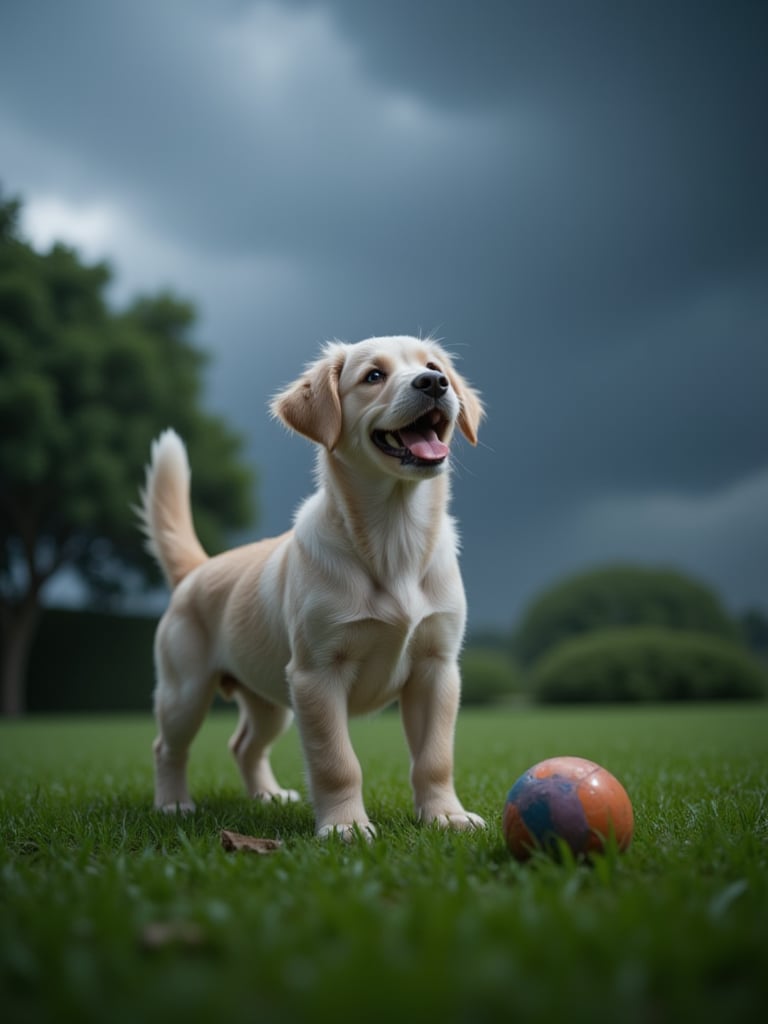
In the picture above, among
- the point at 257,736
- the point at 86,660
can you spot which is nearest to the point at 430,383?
the point at 257,736

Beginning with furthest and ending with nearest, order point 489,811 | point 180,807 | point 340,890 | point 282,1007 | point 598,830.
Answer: point 180,807 → point 489,811 → point 598,830 → point 340,890 → point 282,1007

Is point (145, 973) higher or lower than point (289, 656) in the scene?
lower

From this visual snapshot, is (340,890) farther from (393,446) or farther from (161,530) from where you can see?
(161,530)

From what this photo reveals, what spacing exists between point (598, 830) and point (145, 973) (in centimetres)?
142

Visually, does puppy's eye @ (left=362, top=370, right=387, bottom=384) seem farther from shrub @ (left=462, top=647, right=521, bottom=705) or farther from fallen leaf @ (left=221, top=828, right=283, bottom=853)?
shrub @ (left=462, top=647, right=521, bottom=705)

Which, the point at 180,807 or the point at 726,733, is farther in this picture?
the point at 726,733

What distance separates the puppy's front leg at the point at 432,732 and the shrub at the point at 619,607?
28185 mm

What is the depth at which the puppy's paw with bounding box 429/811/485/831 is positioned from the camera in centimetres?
312

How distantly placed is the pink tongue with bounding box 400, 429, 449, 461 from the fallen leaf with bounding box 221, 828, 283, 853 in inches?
58.4

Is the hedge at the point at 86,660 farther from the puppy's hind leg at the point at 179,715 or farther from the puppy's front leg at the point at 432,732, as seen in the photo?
the puppy's front leg at the point at 432,732

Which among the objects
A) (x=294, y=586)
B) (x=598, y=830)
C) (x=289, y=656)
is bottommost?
(x=598, y=830)

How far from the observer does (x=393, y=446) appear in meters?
3.36

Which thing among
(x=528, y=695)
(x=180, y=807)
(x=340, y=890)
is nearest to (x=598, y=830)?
(x=340, y=890)

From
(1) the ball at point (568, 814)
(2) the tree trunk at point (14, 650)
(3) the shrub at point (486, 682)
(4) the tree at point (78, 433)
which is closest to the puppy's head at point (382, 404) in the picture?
(1) the ball at point (568, 814)
